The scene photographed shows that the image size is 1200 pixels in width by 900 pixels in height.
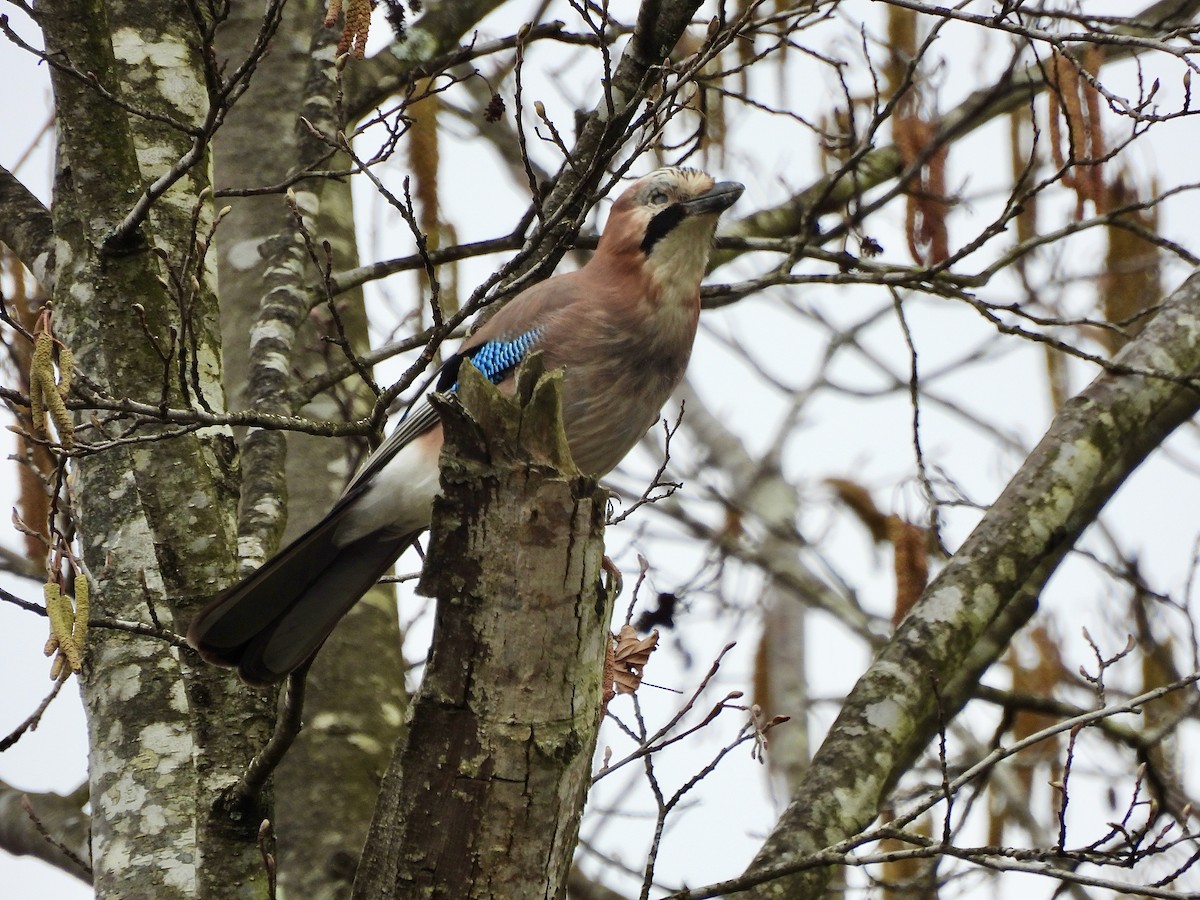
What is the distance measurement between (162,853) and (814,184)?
336cm

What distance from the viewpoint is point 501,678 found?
2.16 metres

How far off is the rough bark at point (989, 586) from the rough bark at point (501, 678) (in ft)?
3.94

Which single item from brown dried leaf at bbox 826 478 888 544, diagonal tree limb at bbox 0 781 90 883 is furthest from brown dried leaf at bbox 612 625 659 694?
brown dried leaf at bbox 826 478 888 544

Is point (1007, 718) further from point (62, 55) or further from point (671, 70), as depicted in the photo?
point (62, 55)

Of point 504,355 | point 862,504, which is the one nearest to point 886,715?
point 504,355

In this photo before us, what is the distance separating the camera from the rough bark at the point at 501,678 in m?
2.11

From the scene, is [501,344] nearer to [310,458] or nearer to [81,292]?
[81,292]

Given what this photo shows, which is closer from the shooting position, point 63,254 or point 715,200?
point 63,254

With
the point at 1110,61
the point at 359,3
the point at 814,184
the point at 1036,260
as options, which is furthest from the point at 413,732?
the point at 1036,260

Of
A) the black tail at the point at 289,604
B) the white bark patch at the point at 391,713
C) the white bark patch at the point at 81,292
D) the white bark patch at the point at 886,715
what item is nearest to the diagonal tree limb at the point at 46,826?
the white bark patch at the point at 391,713

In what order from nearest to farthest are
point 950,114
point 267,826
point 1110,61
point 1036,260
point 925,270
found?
point 267,826
point 925,270
point 950,114
point 1110,61
point 1036,260

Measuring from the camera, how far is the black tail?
2818 millimetres

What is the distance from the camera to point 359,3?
2.85 meters

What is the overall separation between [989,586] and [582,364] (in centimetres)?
132
